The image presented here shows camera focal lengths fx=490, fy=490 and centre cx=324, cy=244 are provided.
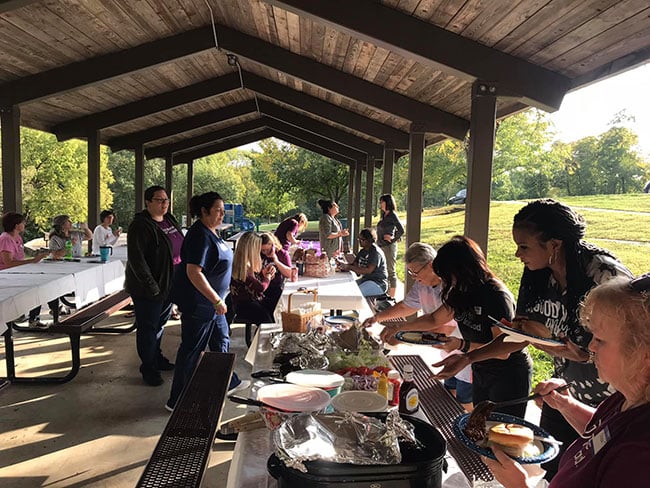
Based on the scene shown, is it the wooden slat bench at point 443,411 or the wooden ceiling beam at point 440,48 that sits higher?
the wooden ceiling beam at point 440,48

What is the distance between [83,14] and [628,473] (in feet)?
16.5

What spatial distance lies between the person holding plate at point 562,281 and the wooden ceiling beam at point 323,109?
5.85 m

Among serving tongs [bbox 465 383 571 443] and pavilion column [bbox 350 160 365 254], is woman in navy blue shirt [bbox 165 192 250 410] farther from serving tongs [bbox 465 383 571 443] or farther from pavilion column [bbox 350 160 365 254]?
pavilion column [bbox 350 160 365 254]

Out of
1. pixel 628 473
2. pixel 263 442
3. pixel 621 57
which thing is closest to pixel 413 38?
pixel 621 57

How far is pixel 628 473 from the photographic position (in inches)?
32.2

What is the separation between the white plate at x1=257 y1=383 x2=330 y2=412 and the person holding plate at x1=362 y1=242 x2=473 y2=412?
125 centimetres

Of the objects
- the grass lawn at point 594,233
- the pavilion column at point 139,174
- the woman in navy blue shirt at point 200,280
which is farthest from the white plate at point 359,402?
the pavilion column at point 139,174

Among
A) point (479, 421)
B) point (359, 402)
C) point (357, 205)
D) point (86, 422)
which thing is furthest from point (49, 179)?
point (479, 421)

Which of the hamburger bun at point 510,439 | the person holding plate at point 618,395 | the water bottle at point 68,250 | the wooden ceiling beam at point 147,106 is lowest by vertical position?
the hamburger bun at point 510,439

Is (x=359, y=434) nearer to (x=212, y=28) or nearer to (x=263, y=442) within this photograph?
(x=263, y=442)

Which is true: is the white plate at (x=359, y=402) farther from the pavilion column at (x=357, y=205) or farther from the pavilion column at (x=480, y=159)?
the pavilion column at (x=357, y=205)

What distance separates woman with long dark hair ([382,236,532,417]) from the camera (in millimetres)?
2363

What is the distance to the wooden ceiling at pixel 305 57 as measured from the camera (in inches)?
120

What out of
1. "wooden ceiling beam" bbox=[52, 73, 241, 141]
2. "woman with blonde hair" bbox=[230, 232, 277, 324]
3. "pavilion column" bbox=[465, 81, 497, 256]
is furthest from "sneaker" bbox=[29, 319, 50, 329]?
"pavilion column" bbox=[465, 81, 497, 256]
